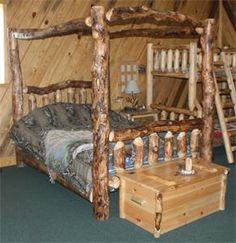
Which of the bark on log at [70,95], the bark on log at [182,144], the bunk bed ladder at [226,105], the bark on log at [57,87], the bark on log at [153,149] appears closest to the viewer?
the bark on log at [153,149]

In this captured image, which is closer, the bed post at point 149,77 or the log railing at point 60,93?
the log railing at point 60,93

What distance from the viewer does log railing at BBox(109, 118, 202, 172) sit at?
3.36 m

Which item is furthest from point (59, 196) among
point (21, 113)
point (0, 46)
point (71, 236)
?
point (0, 46)

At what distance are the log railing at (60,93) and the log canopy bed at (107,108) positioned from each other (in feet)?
0.05

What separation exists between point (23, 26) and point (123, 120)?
1697 mm

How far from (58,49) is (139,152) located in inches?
92.9

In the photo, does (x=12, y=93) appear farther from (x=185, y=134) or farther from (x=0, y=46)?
(x=185, y=134)

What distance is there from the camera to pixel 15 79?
4762mm

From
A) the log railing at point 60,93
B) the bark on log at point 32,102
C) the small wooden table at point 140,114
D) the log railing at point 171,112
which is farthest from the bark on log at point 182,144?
the bark on log at point 32,102

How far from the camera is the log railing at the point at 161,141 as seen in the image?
3.36 m

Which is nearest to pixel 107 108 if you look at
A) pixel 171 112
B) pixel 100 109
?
pixel 100 109

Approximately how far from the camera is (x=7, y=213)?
3502 mm

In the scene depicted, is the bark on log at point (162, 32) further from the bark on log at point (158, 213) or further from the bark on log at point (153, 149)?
the bark on log at point (158, 213)

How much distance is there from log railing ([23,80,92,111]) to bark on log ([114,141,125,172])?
1978 mm
